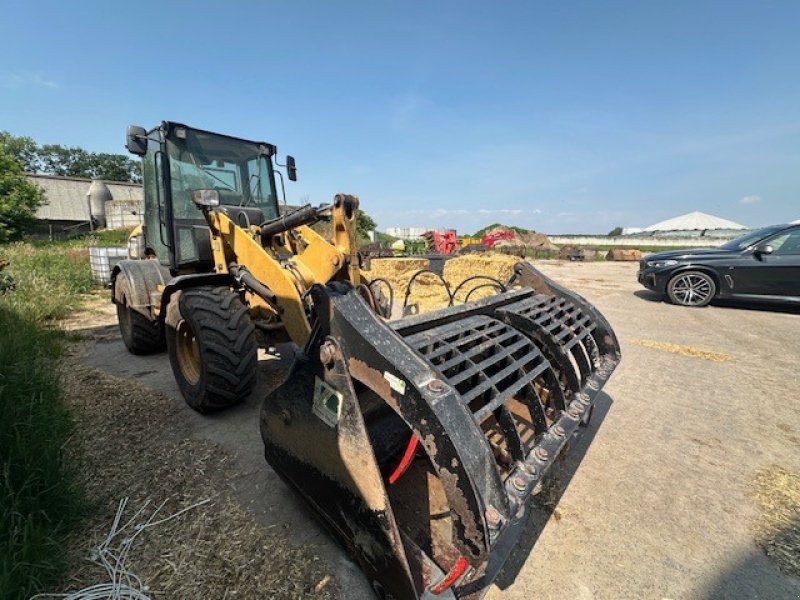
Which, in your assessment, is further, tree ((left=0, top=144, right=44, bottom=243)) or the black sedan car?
tree ((left=0, top=144, right=44, bottom=243))

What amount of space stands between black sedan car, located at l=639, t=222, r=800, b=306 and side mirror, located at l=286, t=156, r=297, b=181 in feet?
26.7

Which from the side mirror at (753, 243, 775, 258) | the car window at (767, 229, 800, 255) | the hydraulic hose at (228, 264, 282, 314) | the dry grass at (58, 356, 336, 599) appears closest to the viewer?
the dry grass at (58, 356, 336, 599)

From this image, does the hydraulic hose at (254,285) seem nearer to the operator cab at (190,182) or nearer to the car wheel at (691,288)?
the operator cab at (190,182)

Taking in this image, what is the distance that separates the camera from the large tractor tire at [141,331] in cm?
450

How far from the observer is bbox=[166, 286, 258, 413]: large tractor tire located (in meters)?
2.84

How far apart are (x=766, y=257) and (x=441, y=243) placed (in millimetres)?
13510

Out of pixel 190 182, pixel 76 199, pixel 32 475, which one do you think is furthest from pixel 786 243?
pixel 76 199

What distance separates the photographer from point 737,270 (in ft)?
24.4

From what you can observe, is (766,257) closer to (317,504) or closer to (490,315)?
(490,315)

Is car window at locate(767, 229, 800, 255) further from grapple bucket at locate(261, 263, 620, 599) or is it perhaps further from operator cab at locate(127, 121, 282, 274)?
operator cab at locate(127, 121, 282, 274)

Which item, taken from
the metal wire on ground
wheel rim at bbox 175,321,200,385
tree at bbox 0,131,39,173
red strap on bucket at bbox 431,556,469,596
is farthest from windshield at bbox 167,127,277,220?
tree at bbox 0,131,39,173

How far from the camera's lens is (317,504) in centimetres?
179

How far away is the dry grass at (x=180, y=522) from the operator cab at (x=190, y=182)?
5.68ft

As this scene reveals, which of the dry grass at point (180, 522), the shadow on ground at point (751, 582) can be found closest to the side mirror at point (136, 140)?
the dry grass at point (180, 522)
